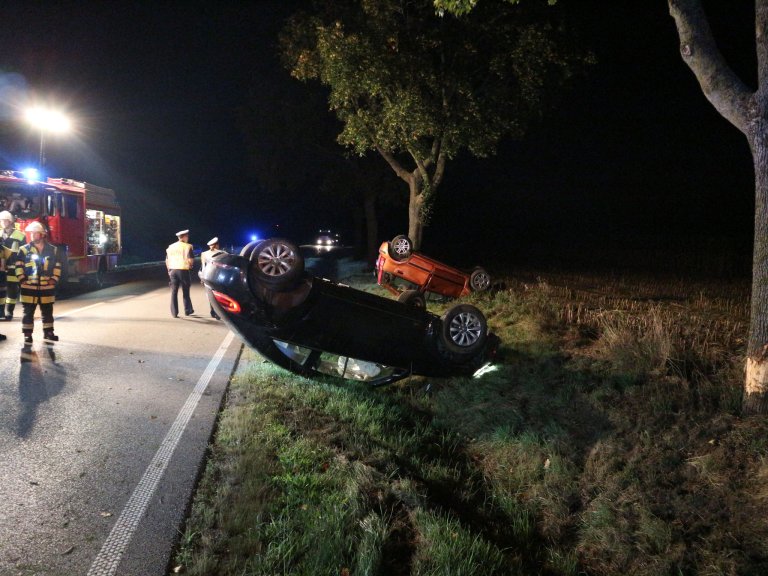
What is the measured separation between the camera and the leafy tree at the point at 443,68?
41.4 feet

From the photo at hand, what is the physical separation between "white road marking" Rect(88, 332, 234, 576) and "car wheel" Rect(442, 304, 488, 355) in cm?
281

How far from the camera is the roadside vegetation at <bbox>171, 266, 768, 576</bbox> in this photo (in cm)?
335

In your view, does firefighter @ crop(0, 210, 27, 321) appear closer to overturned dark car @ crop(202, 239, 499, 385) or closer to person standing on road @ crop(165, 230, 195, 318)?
person standing on road @ crop(165, 230, 195, 318)

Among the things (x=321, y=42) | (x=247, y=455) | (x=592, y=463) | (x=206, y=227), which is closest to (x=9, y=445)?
(x=247, y=455)

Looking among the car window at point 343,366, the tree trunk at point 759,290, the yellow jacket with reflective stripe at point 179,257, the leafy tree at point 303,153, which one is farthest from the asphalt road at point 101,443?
the leafy tree at point 303,153

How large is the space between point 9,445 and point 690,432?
540 centimetres

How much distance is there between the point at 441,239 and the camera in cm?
4216

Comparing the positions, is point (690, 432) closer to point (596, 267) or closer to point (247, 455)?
point (247, 455)

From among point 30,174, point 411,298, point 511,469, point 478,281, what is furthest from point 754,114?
point 30,174

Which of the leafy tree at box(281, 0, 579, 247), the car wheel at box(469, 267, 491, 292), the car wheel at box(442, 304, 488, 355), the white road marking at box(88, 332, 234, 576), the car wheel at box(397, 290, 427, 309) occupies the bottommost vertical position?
the white road marking at box(88, 332, 234, 576)

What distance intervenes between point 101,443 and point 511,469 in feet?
11.3

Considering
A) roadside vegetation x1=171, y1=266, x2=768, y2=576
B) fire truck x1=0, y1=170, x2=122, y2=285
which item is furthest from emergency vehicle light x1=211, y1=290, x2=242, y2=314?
fire truck x1=0, y1=170, x2=122, y2=285

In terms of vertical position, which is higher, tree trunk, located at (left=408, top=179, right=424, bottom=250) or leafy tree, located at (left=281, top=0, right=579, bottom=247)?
leafy tree, located at (left=281, top=0, right=579, bottom=247)

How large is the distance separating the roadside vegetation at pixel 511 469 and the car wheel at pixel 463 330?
1.79 feet
